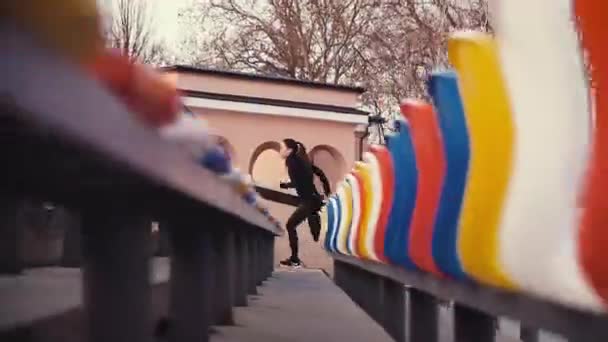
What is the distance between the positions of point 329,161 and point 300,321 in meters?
14.9

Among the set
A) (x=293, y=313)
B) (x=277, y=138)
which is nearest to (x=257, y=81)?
(x=277, y=138)

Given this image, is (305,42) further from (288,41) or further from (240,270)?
(240,270)

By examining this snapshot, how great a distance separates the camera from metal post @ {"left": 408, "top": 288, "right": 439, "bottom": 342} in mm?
4691

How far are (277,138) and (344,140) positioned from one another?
4.83ft

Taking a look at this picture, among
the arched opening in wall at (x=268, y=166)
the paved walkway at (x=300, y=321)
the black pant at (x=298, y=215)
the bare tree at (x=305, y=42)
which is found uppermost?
the bare tree at (x=305, y=42)

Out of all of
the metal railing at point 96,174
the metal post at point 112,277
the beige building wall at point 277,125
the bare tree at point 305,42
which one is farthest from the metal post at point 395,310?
the bare tree at point 305,42

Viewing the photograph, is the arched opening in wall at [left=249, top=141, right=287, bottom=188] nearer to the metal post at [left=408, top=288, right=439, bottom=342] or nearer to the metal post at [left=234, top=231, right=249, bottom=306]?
the metal post at [left=234, top=231, right=249, bottom=306]

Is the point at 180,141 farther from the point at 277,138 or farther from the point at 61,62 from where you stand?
the point at 277,138

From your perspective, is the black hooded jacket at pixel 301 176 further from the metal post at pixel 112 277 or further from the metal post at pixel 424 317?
the metal post at pixel 112 277

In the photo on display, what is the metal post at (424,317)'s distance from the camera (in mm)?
4691

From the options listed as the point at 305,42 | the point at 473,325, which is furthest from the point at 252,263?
the point at 305,42

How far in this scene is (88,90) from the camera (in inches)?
45.5

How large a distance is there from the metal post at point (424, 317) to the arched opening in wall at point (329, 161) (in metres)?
14.9

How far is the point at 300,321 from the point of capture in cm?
541
